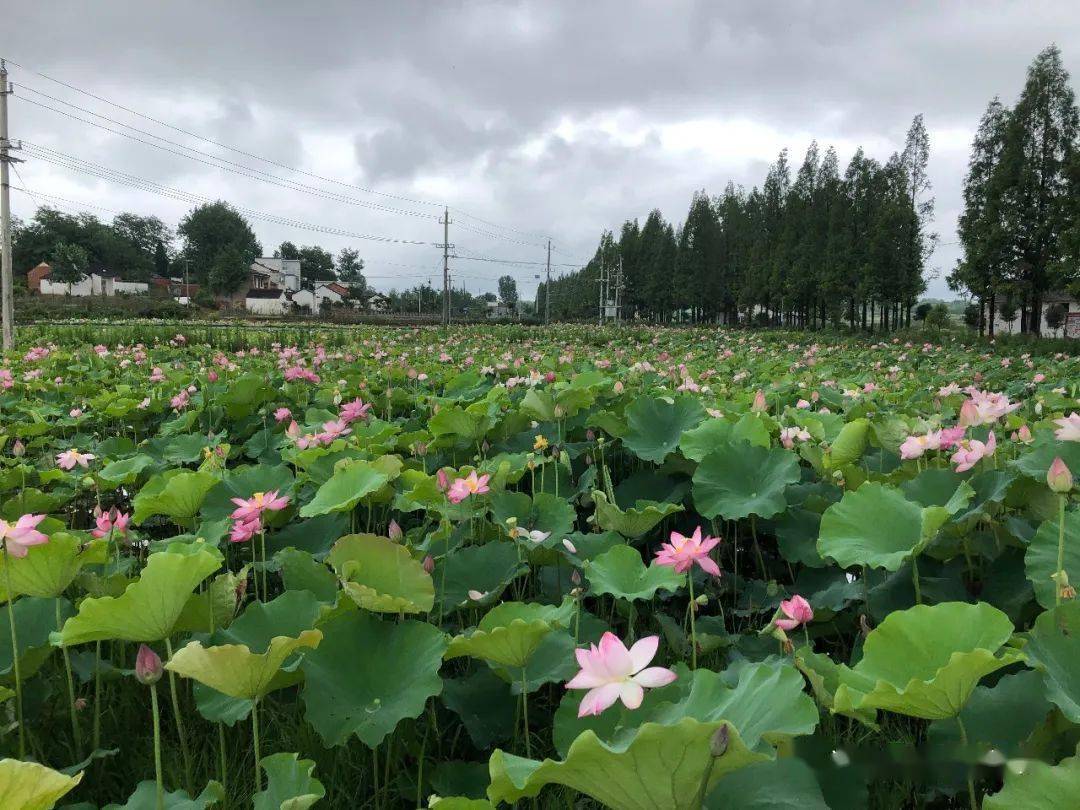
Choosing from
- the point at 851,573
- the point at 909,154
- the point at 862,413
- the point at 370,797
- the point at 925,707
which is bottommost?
the point at 370,797

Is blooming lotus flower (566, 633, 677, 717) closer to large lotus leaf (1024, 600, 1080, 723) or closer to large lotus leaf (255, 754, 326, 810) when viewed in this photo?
large lotus leaf (255, 754, 326, 810)

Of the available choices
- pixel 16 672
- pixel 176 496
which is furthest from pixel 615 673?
pixel 176 496

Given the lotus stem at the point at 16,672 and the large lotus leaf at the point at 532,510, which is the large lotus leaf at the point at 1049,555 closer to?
the large lotus leaf at the point at 532,510

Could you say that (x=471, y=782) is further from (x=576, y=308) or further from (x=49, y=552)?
(x=576, y=308)

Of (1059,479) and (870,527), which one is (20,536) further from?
(1059,479)

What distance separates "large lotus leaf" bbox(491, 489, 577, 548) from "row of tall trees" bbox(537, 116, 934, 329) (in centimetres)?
2746

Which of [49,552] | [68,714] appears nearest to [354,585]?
[49,552]

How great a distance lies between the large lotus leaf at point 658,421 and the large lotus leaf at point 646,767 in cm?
152

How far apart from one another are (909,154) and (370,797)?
31658mm

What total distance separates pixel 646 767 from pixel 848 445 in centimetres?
143

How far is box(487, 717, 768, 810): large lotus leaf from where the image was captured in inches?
23.3

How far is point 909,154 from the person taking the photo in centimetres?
2720

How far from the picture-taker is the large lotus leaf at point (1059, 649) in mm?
845

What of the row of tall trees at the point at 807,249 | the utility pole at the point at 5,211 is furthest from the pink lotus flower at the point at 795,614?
Result: the row of tall trees at the point at 807,249
